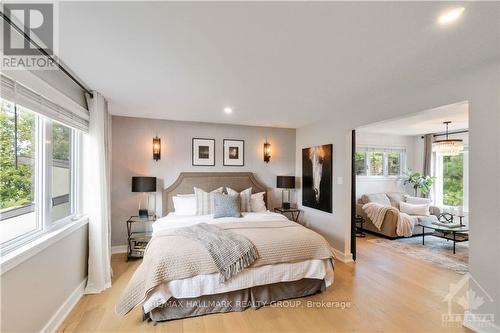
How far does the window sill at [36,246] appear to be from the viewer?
4.93ft

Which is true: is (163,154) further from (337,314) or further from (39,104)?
(337,314)

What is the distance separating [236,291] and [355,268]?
2024mm

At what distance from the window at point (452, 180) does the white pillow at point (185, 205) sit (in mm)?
6306

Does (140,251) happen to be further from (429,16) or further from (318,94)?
(429,16)

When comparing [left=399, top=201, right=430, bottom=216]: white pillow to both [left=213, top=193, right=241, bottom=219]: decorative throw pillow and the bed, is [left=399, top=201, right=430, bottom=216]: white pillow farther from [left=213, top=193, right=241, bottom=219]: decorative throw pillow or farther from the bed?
[left=213, top=193, right=241, bottom=219]: decorative throw pillow

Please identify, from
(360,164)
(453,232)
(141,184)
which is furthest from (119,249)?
(453,232)

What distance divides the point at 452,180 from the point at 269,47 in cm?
678

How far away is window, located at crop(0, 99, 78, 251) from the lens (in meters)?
1.65

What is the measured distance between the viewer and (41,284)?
75.1 inches

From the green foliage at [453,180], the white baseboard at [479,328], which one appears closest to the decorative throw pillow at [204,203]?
the white baseboard at [479,328]

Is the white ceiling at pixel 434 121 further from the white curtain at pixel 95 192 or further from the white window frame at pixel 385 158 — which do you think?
the white curtain at pixel 95 192

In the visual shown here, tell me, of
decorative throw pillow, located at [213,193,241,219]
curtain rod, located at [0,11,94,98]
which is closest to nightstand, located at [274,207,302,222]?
decorative throw pillow, located at [213,193,241,219]

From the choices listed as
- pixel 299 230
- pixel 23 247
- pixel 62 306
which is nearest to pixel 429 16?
pixel 299 230

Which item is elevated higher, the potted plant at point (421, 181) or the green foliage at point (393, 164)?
the green foliage at point (393, 164)
